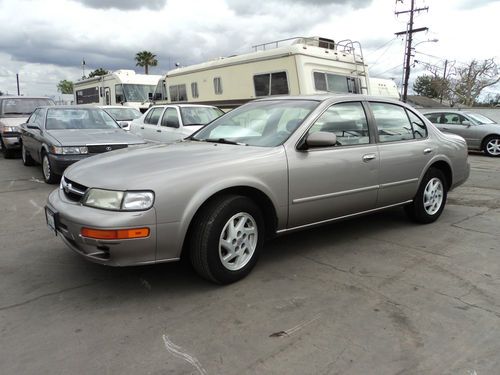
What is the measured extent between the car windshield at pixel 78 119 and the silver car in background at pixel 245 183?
15.4 ft

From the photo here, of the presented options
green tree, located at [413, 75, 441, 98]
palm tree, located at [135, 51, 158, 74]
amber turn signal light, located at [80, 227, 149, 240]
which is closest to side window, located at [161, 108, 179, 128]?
amber turn signal light, located at [80, 227, 149, 240]

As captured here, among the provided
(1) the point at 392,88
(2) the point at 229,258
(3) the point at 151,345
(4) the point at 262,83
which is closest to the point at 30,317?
(3) the point at 151,345

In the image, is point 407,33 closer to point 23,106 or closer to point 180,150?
point 23,106

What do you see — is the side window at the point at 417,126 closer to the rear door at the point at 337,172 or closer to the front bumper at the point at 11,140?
the rear door at the point at 337,172

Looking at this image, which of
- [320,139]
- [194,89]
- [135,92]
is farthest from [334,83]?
[135,92]

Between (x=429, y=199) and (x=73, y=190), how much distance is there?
13.2 ft

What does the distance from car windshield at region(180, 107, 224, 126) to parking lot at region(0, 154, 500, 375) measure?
5287 mm

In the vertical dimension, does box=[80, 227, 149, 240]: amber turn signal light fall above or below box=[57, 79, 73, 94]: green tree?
below

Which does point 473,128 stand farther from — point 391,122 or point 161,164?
point 161,164

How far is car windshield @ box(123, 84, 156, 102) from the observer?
18763 mm

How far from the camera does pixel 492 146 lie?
45.0 feet

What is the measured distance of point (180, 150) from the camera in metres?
3.88

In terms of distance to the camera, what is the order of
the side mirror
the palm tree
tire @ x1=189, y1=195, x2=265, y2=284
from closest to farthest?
tire @ x1=189, y1=195, x2=265, y2=284, the side mirror, the palm tree

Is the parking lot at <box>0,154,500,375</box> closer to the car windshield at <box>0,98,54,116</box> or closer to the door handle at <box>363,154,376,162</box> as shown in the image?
the door handle at <box>363,154,376,162</box>
